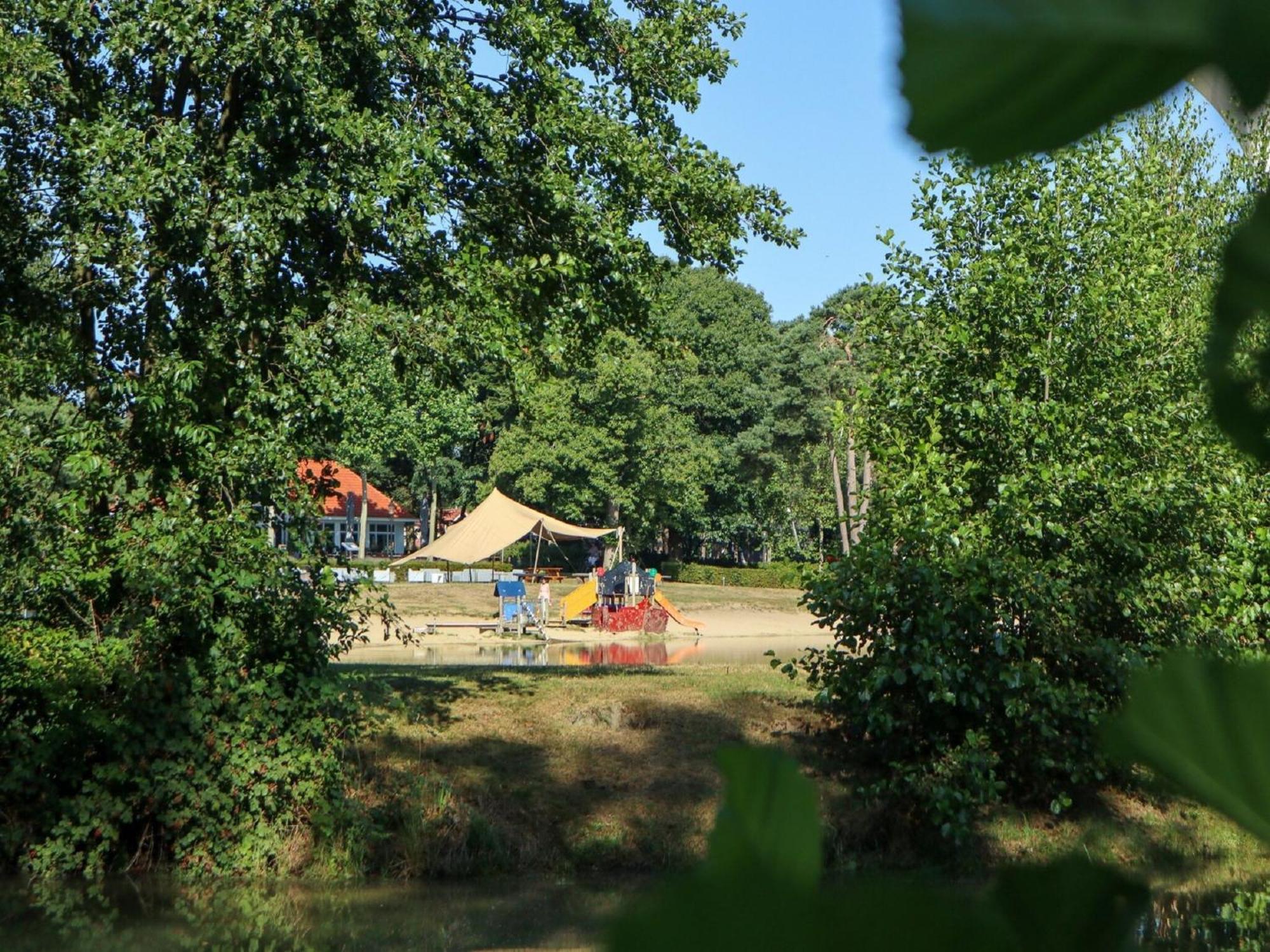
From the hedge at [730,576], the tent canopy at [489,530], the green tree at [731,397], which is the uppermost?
the green tree at [731,397]

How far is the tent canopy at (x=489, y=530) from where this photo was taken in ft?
134

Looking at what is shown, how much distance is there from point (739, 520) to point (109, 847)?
49.2m

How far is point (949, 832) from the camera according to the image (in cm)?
874

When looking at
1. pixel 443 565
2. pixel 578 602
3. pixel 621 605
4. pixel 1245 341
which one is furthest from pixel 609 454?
pixel 1245 341

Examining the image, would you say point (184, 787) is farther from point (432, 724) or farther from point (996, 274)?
point (996, 274)

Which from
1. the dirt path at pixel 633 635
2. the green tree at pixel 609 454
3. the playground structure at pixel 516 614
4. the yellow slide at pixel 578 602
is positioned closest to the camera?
the dirt path at pixel 633 635

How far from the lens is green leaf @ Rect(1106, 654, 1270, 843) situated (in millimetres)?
246

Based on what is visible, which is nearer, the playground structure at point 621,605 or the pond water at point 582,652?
the pond water at point 582,652

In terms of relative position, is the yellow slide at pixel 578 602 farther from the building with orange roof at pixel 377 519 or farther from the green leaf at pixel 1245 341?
the green leaf at pixel 1245 341

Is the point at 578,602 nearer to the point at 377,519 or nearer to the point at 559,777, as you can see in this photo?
the point at 559,777

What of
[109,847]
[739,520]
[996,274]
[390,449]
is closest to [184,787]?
[109,847]

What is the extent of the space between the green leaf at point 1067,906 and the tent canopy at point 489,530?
4000 centimetres

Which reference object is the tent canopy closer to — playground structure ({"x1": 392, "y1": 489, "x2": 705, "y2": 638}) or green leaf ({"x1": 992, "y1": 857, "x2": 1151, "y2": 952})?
playground structure ({"x1": 392, "y1": 489, "x2": 705, "y2": 638})

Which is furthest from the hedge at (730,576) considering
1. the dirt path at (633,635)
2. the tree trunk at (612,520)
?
the tree trunk at (612,520)
